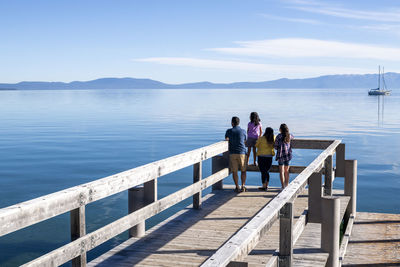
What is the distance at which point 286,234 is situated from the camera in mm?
4191

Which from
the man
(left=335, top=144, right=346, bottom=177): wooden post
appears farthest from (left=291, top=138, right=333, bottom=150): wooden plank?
the man

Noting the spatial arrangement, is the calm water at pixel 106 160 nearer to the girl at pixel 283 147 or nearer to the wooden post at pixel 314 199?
the girl at pixel 283 147

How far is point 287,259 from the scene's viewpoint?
4195 millimetres

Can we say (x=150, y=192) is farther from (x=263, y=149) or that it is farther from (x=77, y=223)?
(x=263, y=149)

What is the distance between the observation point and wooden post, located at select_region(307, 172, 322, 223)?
5582mm

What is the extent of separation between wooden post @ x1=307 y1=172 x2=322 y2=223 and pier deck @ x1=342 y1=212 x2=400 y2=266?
10.2 ft

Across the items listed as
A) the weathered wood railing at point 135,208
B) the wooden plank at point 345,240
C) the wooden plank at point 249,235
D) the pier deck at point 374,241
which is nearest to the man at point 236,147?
the weathered wood railing at point 135,208

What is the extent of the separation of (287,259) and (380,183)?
731 inches

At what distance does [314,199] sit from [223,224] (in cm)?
252

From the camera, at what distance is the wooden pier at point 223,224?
3.88 metres

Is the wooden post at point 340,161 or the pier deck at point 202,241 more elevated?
the wooden post at point 340,161

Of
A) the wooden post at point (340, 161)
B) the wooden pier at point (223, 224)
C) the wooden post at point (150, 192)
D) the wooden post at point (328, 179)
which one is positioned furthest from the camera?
the wooden post at point (340, 161)

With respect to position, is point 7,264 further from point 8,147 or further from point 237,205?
point 8,147

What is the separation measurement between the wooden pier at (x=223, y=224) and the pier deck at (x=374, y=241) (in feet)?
0.06
